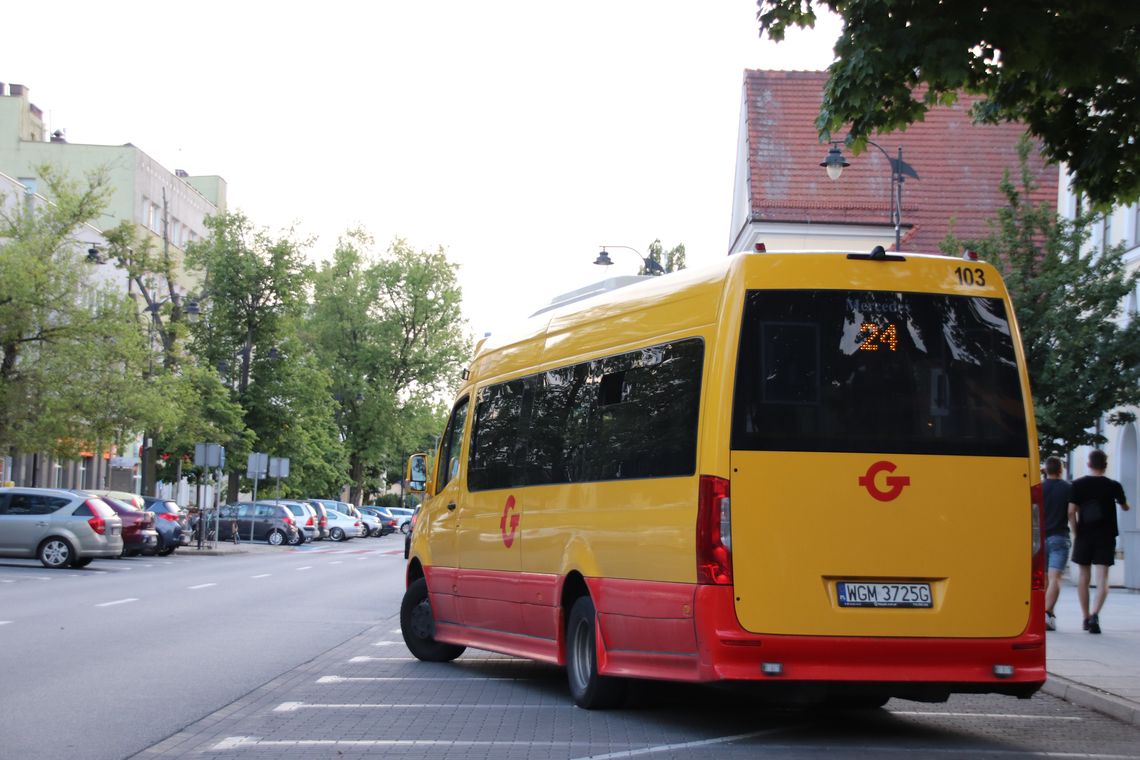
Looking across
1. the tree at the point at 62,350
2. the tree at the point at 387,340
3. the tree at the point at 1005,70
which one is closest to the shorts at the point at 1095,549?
the tree at the point at 1005,70

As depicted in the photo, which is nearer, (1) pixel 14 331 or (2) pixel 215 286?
(1) pixel 14 331

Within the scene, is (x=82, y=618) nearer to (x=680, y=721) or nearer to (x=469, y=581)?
(x=469, y=581)

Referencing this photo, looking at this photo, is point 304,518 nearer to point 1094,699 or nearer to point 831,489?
point 1094,699

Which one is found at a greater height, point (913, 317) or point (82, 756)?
point (913, 317)

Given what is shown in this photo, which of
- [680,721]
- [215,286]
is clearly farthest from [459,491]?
[215,286]

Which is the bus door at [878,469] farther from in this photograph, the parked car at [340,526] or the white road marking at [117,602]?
the parked car at [340,526]

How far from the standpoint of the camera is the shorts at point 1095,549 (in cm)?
1764

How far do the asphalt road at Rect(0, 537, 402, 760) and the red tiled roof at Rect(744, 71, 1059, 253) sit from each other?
21342mm

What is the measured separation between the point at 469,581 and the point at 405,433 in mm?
77663

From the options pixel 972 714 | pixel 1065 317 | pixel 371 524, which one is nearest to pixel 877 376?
pixel 972 714

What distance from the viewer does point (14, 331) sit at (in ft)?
138

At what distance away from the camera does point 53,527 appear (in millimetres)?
32969

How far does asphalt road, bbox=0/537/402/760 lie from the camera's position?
33.7 feet

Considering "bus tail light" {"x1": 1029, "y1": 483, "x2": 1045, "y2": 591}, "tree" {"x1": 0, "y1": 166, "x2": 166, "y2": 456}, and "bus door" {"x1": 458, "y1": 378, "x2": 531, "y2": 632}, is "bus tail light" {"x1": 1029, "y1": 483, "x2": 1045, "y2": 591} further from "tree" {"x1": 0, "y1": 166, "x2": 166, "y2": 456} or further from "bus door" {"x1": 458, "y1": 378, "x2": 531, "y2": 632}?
"tree" {"x1": 0, "y1": 166, "x2": 166, "y2": 456}
